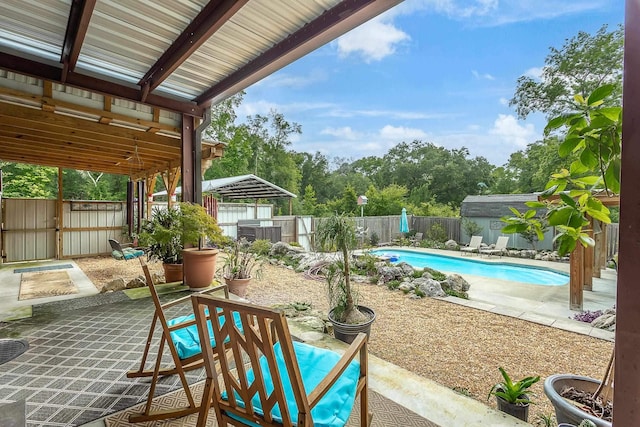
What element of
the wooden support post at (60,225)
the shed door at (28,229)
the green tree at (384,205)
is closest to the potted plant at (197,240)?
the wooden support post at (60,225)

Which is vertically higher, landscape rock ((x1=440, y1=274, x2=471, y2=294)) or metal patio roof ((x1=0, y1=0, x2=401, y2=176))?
Answer: metal patio roof ((x1=0, y1=0, x2=401, y2=176))

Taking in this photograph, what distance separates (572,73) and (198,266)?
618 inches

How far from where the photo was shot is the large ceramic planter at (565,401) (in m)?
1.42

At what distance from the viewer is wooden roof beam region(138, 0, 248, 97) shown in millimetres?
2273

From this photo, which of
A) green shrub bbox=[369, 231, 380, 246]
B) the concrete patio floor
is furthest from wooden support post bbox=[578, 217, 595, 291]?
green shrub bbox=[369, 231, 380, 246]

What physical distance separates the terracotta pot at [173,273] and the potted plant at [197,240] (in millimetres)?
433

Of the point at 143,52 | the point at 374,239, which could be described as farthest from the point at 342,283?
the point at 374,239

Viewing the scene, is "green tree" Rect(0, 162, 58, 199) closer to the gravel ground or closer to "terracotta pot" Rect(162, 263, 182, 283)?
"terracotta pot" Rect(162, 263, 182, 283)

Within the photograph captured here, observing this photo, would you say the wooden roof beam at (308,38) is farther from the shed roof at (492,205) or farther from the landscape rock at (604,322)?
the shed roof at (492,205)

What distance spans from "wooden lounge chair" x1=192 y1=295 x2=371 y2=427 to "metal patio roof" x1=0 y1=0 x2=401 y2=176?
7.20ft

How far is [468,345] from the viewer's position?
11.0 feet

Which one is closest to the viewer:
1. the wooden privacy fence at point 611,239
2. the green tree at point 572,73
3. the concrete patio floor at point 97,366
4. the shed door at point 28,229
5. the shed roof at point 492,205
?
the concrete patio floor at point 97,366

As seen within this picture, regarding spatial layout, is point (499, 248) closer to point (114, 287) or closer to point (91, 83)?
point (114, 287)

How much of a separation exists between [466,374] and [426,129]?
2609 cm
